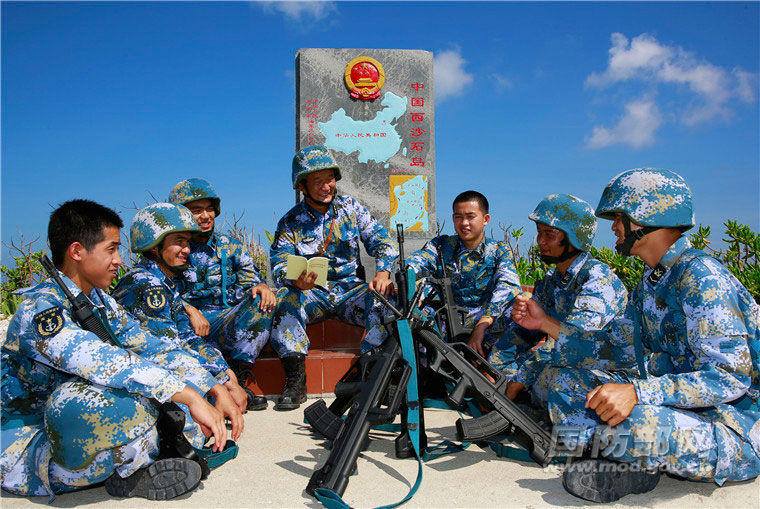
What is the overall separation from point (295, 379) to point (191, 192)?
170cm

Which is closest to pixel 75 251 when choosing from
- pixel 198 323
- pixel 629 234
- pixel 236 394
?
pixel 236 394

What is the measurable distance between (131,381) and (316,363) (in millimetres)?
2307

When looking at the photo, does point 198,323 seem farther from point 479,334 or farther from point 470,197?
point 470,197

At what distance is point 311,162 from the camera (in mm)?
4609

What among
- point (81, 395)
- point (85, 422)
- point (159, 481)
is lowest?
point (159, 481)

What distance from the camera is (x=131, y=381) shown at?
230cm

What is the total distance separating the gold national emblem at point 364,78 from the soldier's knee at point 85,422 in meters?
4.82

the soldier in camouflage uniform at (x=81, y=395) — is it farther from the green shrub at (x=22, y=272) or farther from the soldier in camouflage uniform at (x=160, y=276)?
the green shrub at (x=22, y=272)

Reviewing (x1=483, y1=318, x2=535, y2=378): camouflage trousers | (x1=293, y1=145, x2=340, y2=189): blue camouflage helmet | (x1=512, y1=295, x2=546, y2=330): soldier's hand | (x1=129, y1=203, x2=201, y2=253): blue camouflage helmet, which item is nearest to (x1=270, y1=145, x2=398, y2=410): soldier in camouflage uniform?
(x1=293, y1=145, x2=340, y2=189): blue camouflage helmet

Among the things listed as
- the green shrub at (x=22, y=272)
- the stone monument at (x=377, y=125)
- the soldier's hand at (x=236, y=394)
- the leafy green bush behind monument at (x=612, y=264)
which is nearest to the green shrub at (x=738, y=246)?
the leafy green bush behind monument at (x=612, y=264)

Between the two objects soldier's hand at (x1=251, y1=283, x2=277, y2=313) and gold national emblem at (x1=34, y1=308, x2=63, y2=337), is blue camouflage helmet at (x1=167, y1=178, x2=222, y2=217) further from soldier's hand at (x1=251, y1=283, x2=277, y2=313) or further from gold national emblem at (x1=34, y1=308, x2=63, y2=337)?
gold national emblem at (x1=34, y1=308, x2=63, y2=337)

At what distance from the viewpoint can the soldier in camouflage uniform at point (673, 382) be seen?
7.47 feet

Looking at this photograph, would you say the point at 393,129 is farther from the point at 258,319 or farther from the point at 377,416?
the point at 377,416

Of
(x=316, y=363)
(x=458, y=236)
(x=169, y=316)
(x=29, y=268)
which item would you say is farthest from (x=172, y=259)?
(x=29, y=268)
